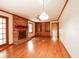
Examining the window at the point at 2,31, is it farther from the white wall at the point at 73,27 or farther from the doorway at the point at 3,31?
the white wall at the point at 73,27

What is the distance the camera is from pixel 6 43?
22.1ft

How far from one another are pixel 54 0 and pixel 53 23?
371 inches

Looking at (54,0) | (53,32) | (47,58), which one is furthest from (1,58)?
(53,32)

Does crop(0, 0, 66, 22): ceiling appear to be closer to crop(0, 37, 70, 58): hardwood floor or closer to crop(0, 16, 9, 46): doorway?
crop(0, 16, 9, 46): doorway

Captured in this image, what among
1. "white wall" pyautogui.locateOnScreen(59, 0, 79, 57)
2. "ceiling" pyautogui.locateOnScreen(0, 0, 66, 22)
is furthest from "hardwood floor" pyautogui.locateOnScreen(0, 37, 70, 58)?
"ceiling" pyautogui.locateOnScreen(0, 0, 66, 22)

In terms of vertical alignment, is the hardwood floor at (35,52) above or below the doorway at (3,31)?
below

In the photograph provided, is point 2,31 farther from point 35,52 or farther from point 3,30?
point 35,52

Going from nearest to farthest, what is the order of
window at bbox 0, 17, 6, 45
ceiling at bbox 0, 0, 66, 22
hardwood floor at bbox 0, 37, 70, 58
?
1. hardwood floor at bbox 0, 37, 70, 58
2. ceiling at bbox 0, 0, 66, 22
3. window at bbox 0, 17, 6, 45

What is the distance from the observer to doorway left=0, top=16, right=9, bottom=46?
20.9ft

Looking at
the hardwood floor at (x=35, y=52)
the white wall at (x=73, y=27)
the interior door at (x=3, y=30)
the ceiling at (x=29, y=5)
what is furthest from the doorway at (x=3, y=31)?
the white wall at (x=73, y=27)

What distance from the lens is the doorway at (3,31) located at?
6.38 m

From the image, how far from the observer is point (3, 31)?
6.62 metres

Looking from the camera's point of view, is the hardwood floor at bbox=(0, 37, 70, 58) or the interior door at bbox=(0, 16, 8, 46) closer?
the hardwood floor at bbox=(0, 37, 70, 58)

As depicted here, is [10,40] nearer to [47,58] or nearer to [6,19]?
[6,19]
